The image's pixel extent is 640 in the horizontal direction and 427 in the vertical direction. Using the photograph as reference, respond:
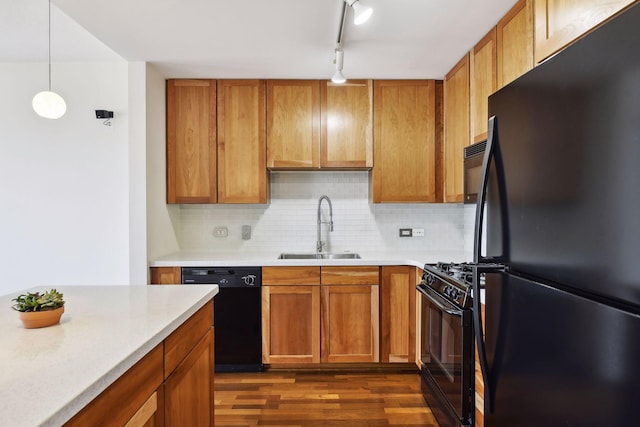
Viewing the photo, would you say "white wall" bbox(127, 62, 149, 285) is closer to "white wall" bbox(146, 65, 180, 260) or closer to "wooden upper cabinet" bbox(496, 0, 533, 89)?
"white wall" bbox(146, 65, 180, 260)

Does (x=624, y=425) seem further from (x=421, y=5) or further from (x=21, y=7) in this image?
(x=21, y=7)

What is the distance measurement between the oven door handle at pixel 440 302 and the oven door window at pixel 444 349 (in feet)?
0.10

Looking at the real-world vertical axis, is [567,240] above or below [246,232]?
above

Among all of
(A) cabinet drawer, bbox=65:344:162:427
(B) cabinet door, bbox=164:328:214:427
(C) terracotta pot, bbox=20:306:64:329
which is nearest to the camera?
(A) cabinet drawer, bbox=65:344:162:427

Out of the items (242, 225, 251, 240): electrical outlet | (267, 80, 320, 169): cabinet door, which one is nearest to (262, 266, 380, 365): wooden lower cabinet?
(242, 225, 251, 240): electrical outlet

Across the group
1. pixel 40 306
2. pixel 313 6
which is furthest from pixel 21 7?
pixel 40 306

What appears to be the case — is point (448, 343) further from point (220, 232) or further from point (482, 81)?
point (220, 232)

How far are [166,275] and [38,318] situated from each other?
1725 millimetres

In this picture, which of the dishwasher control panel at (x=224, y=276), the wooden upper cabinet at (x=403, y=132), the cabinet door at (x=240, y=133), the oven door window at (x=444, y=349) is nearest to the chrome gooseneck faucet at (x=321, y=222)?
the wooden upper cabinet at (x=403, y=132)

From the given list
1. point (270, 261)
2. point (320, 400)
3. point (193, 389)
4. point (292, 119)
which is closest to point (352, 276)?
point (270, 261)

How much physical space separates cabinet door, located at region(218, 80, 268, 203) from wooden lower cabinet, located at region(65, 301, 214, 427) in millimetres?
1603

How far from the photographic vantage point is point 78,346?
97 cm

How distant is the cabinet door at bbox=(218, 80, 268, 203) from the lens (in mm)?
3080

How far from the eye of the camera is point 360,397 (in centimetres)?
251
